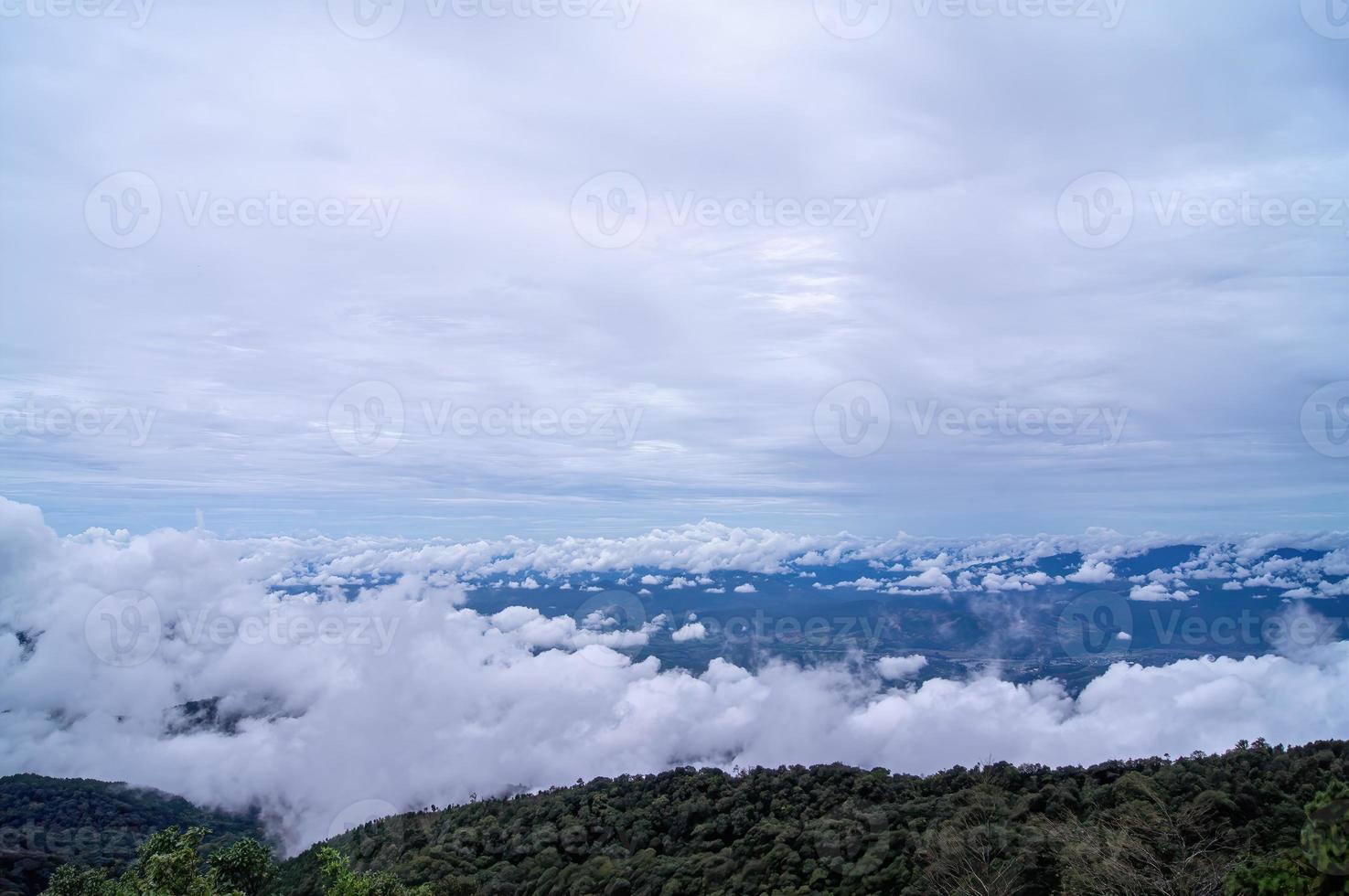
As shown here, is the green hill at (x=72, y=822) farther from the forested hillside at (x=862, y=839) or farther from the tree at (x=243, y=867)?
the tree at (x=243, y=867)

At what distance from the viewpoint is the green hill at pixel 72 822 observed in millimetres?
88000

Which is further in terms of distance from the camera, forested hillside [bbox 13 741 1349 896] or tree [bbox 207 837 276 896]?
tree [bbox 207 837 276 896]

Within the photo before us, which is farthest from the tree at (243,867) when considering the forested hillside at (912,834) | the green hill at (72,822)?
the green hill at (72,822)

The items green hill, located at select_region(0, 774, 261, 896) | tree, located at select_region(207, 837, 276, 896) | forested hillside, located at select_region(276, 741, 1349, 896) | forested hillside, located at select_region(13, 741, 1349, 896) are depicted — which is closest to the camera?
forested hillside, located at select_region(276, 741, 1349, 896)

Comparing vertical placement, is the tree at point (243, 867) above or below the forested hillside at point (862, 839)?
below

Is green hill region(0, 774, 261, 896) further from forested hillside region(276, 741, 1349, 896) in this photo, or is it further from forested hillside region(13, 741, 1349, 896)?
forested hillside region(276, 741, 1349, 896)

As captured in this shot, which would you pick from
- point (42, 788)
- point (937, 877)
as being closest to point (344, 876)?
point (937, 877)

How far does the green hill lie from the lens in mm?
88000

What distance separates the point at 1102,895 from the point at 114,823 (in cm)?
16507

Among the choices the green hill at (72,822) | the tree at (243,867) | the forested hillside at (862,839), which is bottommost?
the green hill at (72,822)

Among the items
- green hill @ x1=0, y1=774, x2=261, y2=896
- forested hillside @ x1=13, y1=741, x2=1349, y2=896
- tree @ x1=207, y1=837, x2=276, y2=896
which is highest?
forested hillside @ x1=13, y1=741, x2=1349, y2=896

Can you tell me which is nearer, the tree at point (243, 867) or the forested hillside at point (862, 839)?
the forested hillside at point (862, 839)

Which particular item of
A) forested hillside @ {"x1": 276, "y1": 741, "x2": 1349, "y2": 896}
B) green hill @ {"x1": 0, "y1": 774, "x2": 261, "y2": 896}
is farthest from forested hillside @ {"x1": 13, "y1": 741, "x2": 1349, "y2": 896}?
green hill @ {"x1": 0, "y1": 774, "x2": 261, "y2": 896}

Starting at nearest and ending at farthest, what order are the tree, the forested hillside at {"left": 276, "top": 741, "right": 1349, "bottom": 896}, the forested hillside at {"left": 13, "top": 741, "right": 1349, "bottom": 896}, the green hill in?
the forested hillside at {"left": 276, "top": 741, "right": 1349, "bottom": 896}
the forested hillside at {"left": 13, "top": 741, "right": 1349, "bottom": 896}
the tree
the green hill
